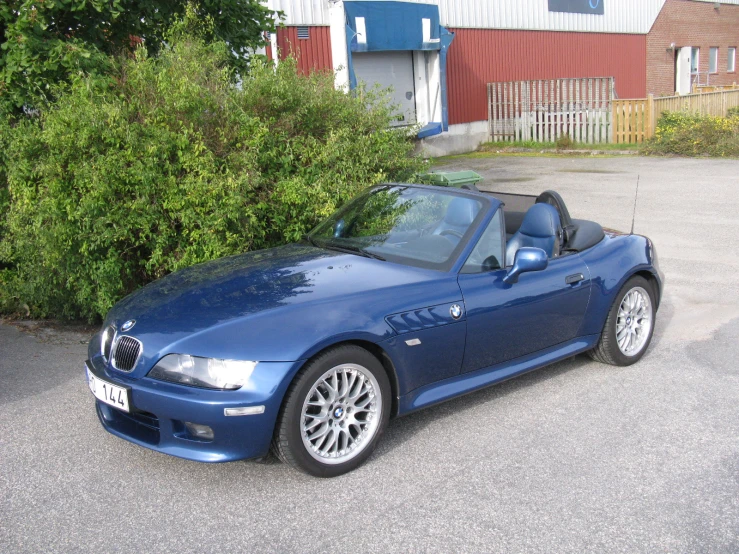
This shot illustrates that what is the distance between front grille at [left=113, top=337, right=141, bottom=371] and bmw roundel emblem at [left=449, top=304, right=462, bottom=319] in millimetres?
1735

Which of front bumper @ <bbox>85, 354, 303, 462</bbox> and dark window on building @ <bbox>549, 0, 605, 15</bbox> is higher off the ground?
dark window on building @ <bbox>549, 0, 605, 15</bbox>

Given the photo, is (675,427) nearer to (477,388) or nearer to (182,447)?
(477,388)

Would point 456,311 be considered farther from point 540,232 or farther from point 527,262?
point 540,232

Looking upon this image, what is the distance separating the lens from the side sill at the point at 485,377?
443cm

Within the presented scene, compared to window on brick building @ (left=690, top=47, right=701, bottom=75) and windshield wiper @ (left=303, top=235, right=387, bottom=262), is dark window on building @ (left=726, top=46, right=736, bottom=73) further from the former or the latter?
windshield wiper @ (left=303, top=235, right=387, bottom=262)

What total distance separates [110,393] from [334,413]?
45.5 inches

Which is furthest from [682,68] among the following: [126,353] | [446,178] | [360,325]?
[126,353]

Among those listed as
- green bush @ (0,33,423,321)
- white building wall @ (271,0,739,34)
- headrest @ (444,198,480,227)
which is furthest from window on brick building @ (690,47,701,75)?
headrest @ (444,198,480,227)

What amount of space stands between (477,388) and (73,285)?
12.9ft

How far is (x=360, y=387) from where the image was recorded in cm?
413

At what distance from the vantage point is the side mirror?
186 inches

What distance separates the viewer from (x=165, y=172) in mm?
6625

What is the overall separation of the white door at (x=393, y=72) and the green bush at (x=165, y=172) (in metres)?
11.6

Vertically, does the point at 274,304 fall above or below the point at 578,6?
below
